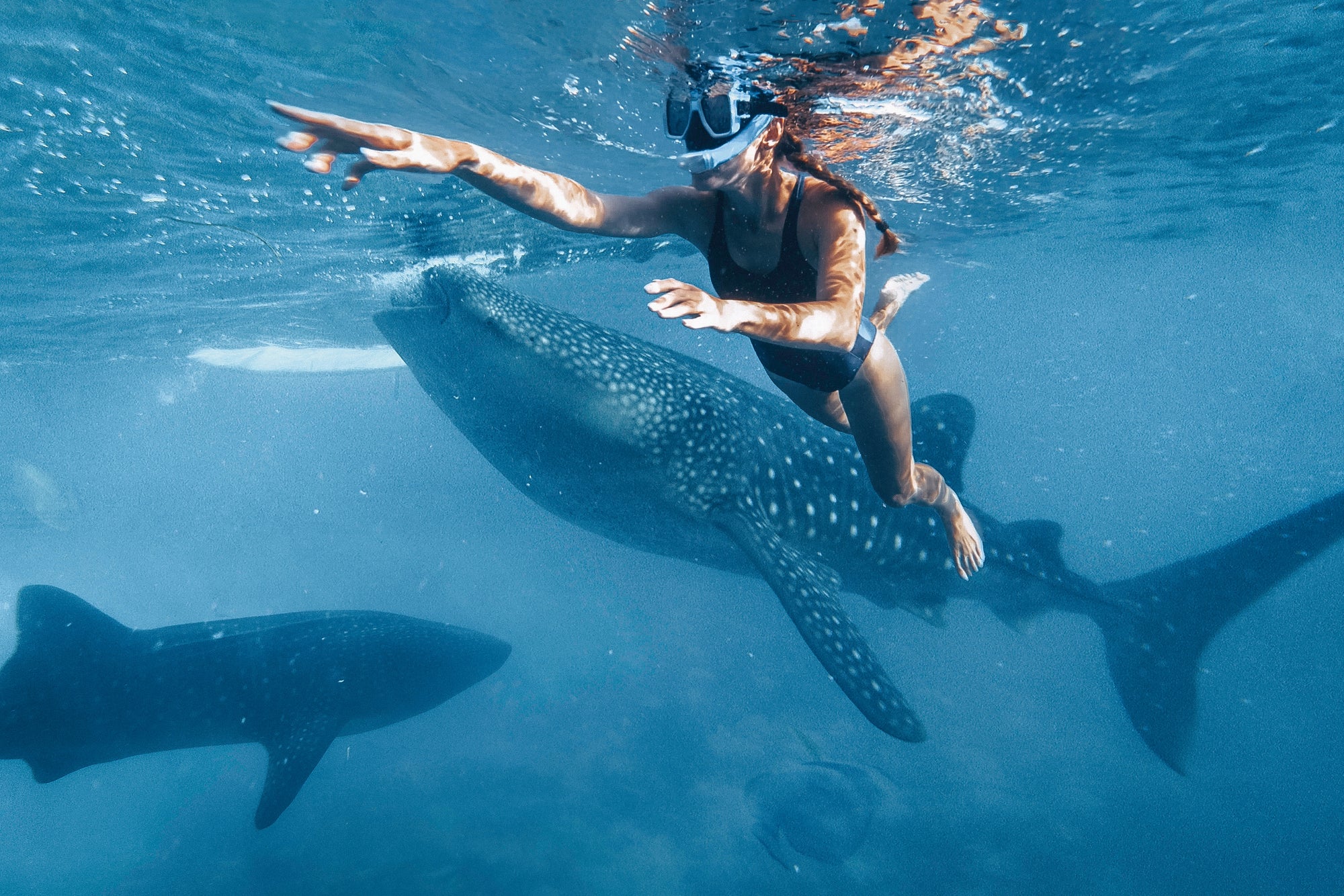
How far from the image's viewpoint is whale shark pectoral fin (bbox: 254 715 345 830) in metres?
7.57

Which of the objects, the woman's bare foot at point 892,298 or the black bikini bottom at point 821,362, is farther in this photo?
the woman's bare foot at point 892,298

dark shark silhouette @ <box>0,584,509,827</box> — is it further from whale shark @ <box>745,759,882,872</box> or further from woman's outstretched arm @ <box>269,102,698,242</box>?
woman's outstretched arm @ <box>269,102,698,242</box>

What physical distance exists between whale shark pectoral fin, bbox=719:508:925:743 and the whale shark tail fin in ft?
13.2

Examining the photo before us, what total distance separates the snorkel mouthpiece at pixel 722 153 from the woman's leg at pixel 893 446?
1.09 m

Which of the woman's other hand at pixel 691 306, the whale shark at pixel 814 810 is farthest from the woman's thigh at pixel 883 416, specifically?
the whale shark at pixel 814 810

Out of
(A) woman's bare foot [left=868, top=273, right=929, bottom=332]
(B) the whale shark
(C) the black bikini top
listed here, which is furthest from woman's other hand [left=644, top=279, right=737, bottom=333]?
(B) the whale shark

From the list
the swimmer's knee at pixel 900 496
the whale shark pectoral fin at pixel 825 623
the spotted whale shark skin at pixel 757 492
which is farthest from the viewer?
the spotted whale shark skin at pixel 757 492

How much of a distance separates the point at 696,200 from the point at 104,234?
12.2 meters

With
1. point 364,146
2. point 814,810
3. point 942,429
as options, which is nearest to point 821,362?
point 364,146

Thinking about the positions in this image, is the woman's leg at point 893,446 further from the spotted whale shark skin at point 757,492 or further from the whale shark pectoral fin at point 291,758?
the whale shark pectoral fin at point 291,758

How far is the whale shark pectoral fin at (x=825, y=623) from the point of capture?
4426 mm

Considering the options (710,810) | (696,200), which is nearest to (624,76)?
(696,200)

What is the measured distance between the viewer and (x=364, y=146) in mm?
2453

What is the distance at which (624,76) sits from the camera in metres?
6.88
